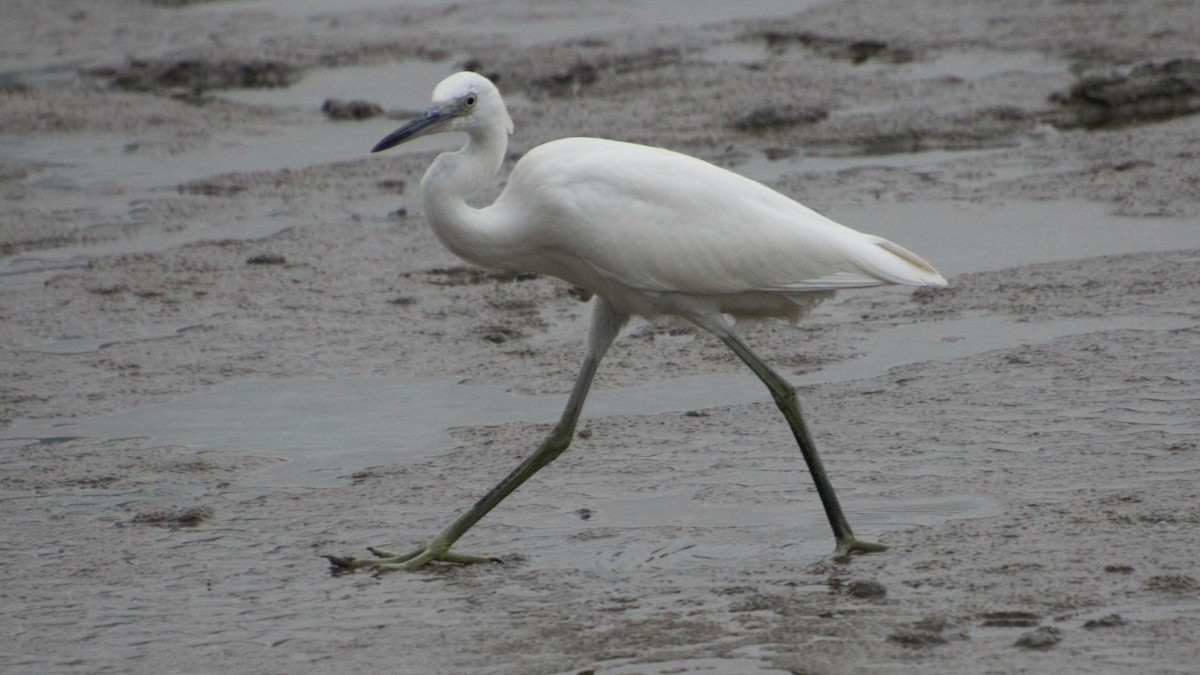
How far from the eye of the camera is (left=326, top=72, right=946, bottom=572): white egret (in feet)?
18.2

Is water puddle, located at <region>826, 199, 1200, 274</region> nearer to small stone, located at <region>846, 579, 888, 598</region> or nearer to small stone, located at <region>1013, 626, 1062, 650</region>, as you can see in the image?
small stone, located at <region>846, 579, 888, 598</region>

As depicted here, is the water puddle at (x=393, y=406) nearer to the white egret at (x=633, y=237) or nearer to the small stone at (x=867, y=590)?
the white egret at (x=633, y=237)

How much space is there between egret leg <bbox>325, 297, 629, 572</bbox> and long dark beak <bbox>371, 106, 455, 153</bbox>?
0.79 meters

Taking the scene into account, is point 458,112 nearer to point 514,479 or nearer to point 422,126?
point 422,126

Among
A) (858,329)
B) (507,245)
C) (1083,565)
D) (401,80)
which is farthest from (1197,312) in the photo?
(401,80)

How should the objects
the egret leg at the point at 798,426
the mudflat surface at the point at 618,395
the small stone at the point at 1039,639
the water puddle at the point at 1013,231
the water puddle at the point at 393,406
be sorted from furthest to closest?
1. the water puddle at the point at 1013,231
2. the water puddle at the point at 393,406
3. the egret leg at the point at 798,426
4. the mudflat surface at the point at 618,395
5. the small stone at the point at 1039,639

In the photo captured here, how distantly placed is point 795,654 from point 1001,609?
608 millimetres

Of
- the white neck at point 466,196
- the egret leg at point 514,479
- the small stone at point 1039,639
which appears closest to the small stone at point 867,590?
the small stone at point 1039,639

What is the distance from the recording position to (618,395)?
7184 millimetres

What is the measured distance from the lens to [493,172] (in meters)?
5.71

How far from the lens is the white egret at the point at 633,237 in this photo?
5555mm

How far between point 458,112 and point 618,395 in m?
1.93

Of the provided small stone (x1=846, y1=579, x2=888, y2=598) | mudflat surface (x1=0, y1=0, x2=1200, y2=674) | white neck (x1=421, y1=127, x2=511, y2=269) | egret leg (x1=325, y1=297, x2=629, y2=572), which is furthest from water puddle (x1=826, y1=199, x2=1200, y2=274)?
small stone (x1=846, y1=579, x2=888, y2=598)

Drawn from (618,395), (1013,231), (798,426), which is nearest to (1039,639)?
(798,426)
